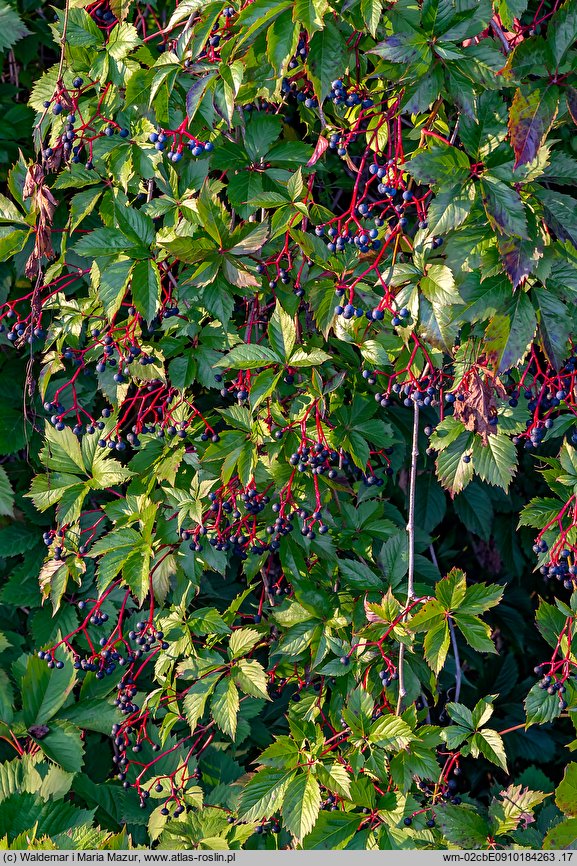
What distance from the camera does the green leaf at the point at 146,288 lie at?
1873 millimetres

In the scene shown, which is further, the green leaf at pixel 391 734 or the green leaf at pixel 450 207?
the green leaf at pixel 391 734

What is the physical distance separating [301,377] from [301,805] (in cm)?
97

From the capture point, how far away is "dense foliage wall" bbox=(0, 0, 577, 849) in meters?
1.63

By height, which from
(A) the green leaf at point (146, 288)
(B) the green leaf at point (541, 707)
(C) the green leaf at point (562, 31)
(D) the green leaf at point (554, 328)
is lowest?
(B) the green leaf at point (541, 707)

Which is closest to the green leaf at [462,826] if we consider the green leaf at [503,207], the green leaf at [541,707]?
the green leaf at [541,707]

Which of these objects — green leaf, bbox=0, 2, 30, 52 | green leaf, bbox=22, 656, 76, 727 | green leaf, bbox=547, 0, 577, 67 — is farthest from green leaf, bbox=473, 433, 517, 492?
green leaf, bbox=0, 2, 30, 52

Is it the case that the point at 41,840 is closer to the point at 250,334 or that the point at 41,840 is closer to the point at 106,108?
the point at 250,334

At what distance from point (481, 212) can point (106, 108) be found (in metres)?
0.97

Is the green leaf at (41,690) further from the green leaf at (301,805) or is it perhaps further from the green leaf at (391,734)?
the green leaf at (391,734)

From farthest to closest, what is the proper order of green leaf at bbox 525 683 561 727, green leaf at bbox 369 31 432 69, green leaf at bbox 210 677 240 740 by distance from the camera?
green leaf at bbox 210 677 240 740 → green leaf at bbox 525 683 561 727 → green leaf at bbox 369 31 432 69

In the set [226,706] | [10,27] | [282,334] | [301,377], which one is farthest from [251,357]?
[10,27]

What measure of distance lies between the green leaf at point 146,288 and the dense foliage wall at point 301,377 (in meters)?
0.01

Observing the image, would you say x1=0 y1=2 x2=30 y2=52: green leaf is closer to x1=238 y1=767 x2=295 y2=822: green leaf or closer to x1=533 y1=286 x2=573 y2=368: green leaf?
x1=533 y1=286 x2=573 y2=368: green leaf

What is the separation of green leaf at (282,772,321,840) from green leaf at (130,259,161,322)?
3.56 ft
